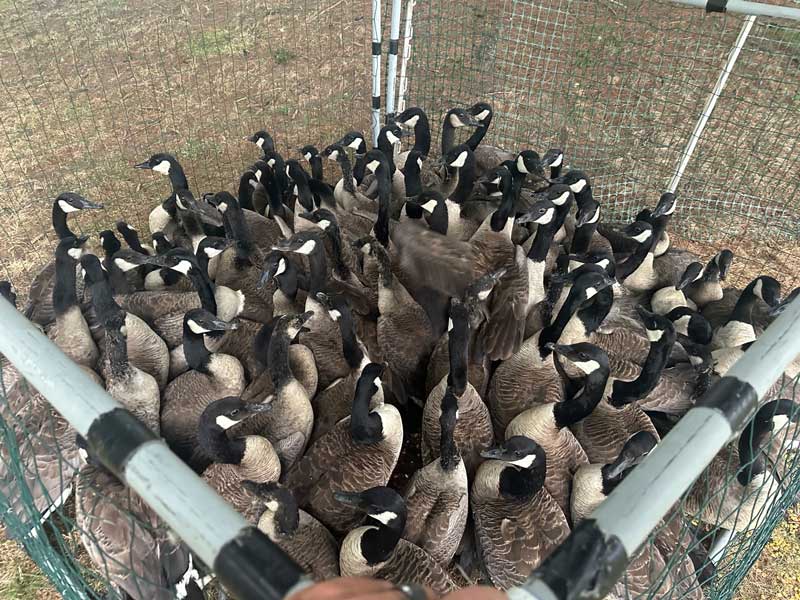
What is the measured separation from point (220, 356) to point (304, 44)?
313 inches

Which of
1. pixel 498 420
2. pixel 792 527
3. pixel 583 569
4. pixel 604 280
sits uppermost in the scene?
pixel 583 569

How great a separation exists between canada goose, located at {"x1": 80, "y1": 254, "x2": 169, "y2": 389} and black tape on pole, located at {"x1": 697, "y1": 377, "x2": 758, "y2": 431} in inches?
149

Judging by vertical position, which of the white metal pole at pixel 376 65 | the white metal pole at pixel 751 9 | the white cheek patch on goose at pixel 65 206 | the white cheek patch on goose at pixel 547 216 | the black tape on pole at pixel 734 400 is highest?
the white metal pole at pixel 751 9

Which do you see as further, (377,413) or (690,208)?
(690,208)

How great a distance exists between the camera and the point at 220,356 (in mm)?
4082

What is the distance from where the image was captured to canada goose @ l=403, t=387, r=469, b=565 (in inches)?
133

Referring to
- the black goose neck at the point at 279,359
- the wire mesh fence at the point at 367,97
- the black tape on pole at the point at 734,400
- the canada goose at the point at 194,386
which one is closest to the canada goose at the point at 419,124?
the wire mesh fence at the point at 367,97

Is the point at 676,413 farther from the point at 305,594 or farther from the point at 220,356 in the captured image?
the point at 305,594

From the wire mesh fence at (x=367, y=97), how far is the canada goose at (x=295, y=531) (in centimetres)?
442

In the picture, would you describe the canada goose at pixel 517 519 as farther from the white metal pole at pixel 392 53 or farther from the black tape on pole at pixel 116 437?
the white metal pole at pixel 392 53

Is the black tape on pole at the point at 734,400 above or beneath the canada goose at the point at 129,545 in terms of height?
above

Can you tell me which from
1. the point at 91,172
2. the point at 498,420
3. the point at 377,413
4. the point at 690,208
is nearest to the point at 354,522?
the point at 377,413

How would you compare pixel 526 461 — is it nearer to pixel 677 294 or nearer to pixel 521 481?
pixel 521 481

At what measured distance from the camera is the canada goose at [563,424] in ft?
11.8
